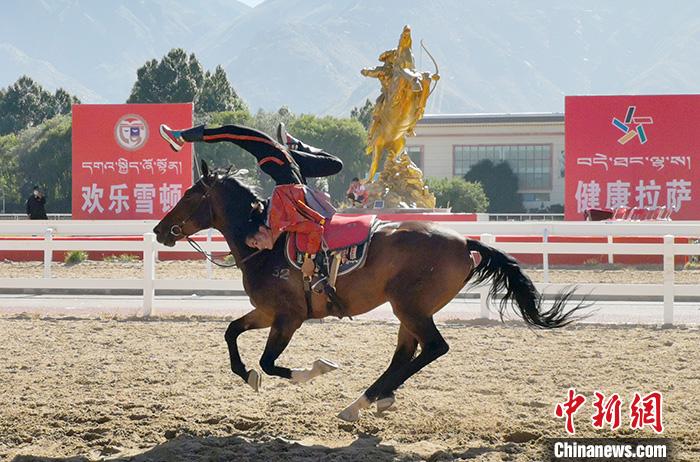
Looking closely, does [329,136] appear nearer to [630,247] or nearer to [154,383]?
[630,247]

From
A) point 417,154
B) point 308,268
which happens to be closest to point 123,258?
point 308,268

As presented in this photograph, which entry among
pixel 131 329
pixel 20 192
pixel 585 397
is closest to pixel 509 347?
pixel 585 397

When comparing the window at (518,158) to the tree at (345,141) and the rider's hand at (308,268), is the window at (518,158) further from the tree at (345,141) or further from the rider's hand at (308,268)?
the rider's hand at (308,268)

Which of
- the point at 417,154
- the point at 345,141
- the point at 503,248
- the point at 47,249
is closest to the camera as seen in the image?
the point at 503,248

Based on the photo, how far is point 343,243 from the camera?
7.66m

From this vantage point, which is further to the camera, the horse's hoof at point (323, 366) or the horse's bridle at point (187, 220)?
the horse's bridle at point (187, 220)

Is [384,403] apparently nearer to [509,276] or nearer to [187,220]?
[509,276]

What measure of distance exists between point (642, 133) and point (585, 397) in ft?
64.6

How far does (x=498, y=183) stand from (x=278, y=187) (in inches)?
2806

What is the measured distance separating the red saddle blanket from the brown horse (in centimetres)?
12

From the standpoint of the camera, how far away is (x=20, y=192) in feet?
221

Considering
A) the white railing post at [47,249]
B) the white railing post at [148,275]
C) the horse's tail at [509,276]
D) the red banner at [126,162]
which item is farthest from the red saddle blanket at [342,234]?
the red banner at [126,162]

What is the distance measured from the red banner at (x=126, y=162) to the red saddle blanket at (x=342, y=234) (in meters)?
19.5

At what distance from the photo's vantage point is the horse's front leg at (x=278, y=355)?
7383mm
